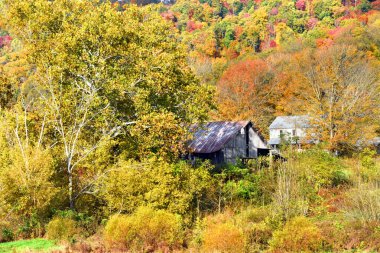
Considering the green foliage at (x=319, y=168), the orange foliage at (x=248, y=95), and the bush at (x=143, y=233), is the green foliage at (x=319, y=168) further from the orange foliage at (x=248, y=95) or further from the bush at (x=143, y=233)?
the orange foliage at (x=248, y=95)

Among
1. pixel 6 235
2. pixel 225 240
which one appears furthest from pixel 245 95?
pixel 225 240

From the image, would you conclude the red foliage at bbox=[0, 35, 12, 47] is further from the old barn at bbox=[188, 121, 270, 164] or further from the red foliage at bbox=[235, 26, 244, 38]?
the old barn at bbox=[188, 121, 270, 164]

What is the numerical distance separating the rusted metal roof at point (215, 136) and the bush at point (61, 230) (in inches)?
765

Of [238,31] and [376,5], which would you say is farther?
[376,5]

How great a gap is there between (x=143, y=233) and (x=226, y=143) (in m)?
22.8

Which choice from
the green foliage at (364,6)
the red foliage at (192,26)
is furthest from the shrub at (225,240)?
the red foliage at (192,26)

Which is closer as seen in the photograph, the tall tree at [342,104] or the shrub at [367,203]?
the shrub at [367,203]

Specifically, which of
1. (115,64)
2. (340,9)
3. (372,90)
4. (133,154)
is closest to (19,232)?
(133,154)

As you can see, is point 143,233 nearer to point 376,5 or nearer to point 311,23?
point 311,23

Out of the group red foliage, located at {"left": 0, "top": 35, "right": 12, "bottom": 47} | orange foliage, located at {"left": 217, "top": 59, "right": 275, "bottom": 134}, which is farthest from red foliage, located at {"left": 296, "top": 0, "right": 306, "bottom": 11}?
red foliage, located at {"left": 0, "top": 35, "right": 12, "bottom": 47}

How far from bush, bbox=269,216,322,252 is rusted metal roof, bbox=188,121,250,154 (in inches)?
856

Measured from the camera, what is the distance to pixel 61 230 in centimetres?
1773

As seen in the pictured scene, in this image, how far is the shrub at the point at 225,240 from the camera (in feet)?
46.5

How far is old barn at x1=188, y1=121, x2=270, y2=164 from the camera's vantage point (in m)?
37.4
